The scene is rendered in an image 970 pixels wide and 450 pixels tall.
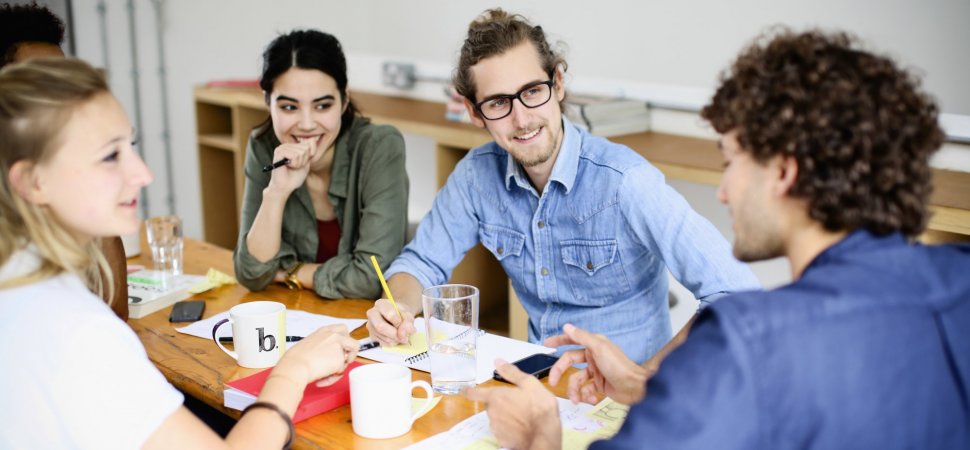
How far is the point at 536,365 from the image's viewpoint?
147cm

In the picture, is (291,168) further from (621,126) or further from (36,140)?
(621,126)

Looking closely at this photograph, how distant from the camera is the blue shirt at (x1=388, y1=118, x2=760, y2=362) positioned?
68.6 inches

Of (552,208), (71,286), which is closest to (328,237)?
Answer: (552,208)

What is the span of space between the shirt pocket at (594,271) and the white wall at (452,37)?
49 cm

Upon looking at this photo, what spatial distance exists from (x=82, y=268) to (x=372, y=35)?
130 inches

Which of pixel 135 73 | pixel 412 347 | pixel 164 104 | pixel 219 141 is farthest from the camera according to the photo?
pixel 164 104

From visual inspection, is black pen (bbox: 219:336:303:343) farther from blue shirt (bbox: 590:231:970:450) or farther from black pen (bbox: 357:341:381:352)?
blue shirt (bbox: 590:231:970:450)

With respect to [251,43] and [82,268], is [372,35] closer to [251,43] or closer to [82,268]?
[251,43]

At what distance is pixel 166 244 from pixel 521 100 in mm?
889

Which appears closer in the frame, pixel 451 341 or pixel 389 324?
pixel 451 341

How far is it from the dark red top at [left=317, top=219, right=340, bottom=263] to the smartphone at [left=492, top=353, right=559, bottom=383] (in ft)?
3.10

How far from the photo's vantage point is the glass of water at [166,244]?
1991 millimetres

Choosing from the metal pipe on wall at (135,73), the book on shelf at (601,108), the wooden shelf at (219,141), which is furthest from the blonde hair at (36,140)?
the metal pipe on wall at (135,73)

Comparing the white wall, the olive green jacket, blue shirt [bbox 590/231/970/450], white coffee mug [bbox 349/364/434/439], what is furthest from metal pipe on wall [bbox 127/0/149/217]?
blue shirt [bbox 590/231/970/450]
